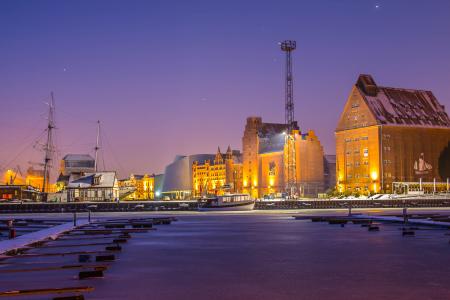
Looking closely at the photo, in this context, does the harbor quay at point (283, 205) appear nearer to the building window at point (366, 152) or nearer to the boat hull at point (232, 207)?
the boat hull at point (232, 207)

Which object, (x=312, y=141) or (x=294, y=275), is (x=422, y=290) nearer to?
(x=294, y=275)

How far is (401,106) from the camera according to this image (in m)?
164

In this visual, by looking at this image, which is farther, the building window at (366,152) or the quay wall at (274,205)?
the building window at (366,152)

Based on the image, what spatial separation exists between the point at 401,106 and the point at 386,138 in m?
14.8

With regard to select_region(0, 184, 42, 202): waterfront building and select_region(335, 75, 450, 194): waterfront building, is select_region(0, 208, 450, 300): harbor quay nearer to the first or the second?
select_region(335, 75, 450, 194): waterfront building

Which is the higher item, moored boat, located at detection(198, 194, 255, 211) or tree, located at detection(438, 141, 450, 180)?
tree, located at detection(438, 141, 450, 180)

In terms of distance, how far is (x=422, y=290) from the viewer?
49.9ft

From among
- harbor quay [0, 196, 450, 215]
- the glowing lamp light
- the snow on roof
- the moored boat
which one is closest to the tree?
the glowing lamp light

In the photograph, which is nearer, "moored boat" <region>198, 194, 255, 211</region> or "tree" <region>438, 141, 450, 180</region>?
"moored boat" <region>198, 194, 255, 211</region>

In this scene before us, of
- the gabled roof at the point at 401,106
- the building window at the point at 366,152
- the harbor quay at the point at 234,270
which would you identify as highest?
the gabled roof at the point at 401,106

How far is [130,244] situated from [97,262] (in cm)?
870

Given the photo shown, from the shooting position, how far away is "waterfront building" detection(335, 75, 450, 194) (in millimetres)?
153750

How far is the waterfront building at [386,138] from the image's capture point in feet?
504

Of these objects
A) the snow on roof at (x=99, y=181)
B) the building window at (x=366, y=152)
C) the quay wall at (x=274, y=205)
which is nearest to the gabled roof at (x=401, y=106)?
the building window at (x=366, y=152)
